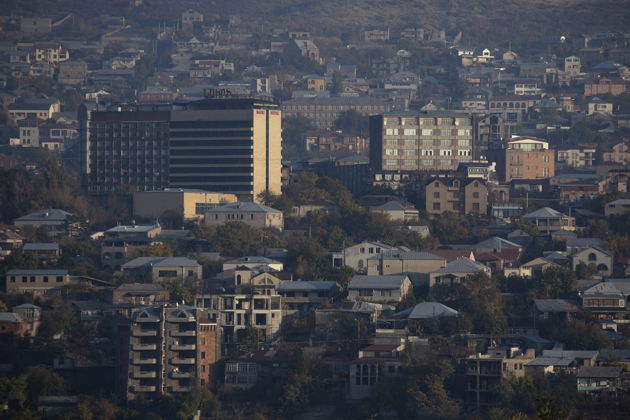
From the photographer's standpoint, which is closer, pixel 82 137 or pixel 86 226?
pixel 86 226

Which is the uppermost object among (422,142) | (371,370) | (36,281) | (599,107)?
(422,142)

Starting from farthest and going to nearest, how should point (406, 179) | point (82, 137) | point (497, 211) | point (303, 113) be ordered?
point (303, 113) → point (82, 137) → point (406, 179) → point (497, 211)

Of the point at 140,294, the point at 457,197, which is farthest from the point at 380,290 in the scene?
the point at 457,197

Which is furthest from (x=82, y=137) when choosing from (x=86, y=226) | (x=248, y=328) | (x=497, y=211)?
(x=248, y=328)

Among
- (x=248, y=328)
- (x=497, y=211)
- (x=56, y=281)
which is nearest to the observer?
(x=248, y=328)

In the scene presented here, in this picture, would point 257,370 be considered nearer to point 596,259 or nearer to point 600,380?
point 600,380

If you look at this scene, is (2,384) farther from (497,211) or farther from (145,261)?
(497,211)

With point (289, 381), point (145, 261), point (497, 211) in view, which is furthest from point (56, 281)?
point (497, 211)
